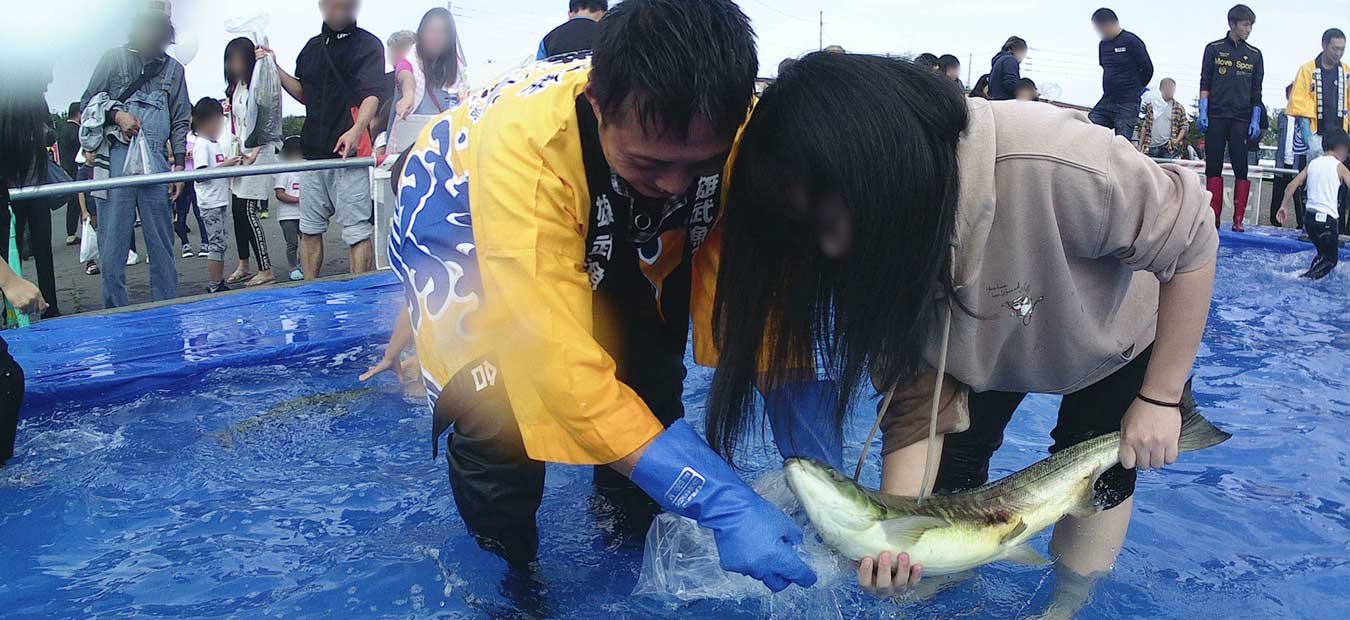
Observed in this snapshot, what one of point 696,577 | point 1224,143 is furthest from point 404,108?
point 1224,143

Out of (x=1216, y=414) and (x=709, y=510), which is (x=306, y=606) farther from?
(x=1216, y=414)

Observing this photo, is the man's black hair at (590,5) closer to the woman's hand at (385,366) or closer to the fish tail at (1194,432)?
the woman's hand at (385,366)

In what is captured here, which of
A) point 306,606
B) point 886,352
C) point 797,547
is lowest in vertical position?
point 306,606

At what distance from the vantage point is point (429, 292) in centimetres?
203

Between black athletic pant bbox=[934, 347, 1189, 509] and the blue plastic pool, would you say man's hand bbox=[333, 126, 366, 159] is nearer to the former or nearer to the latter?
the blue plastic pool

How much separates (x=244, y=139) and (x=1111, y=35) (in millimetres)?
7219

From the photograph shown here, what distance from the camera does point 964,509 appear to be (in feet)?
6.79

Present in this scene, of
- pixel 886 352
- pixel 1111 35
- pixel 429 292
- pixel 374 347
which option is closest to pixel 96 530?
pixel 429 292

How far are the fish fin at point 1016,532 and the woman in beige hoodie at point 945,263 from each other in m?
0.20

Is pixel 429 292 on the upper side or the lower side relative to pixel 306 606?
upper

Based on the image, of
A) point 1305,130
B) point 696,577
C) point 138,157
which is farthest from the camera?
point 1305,130

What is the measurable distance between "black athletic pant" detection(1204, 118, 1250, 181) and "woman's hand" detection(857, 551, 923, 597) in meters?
8.41

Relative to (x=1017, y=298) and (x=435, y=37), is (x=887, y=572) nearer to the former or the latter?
(x=1017, y=298)

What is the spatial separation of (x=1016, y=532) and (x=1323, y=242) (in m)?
6.48
